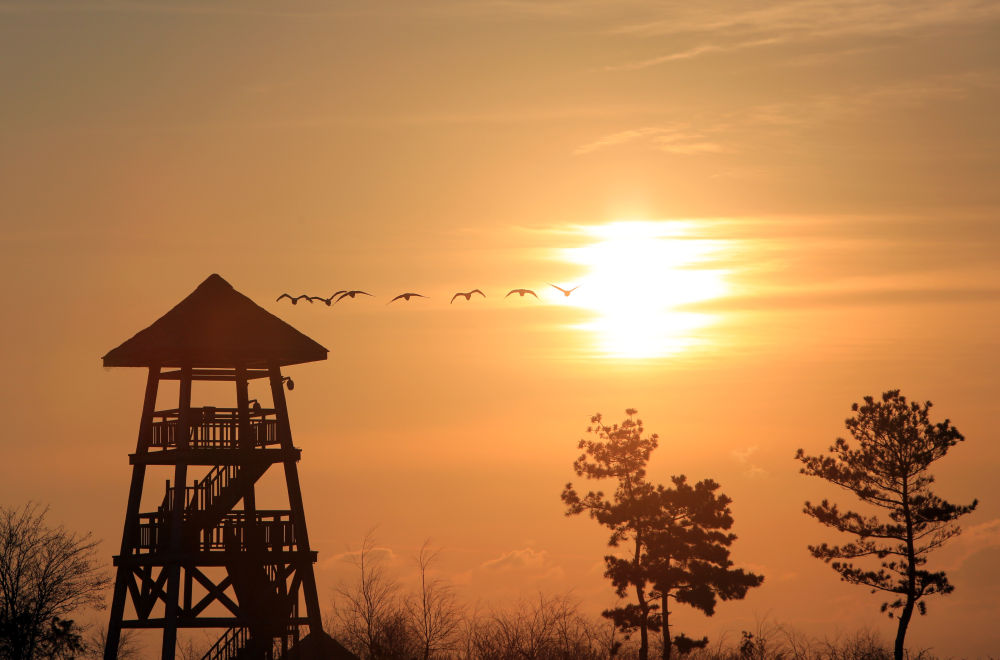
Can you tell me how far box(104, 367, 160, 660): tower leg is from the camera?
142 feet

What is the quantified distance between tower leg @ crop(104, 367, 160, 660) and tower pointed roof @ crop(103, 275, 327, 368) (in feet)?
3.45

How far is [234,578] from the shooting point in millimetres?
43250

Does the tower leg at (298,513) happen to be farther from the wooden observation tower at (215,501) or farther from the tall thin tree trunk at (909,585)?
the tall thin tree trunk at (909,585)

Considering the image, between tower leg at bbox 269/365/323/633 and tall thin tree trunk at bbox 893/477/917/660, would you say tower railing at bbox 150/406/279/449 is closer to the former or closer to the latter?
tower leg at bbox 269/365/323/633

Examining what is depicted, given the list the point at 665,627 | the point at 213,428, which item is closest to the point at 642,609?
the point at 665,627

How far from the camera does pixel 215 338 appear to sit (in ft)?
142

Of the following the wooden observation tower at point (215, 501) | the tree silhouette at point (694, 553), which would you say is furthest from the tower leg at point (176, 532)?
the tree silhouette at point (694, 553)

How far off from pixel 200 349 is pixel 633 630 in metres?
33.5

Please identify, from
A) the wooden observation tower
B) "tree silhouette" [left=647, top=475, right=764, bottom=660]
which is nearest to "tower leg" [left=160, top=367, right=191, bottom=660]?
the wooden observation tower

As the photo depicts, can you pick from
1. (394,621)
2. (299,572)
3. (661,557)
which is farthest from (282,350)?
(661,557)

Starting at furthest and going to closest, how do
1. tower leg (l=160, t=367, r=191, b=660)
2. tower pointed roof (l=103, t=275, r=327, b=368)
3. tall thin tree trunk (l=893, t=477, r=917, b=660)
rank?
tall thin tree trunk (l=893, t=477, r=917, b=660), tower pointed roof (l=103, t=275, r=327, b=368), tower leg (l=160, t=367, r=191, b=660)

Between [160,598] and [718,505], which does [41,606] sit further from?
[718,505]

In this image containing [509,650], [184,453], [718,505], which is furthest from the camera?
[718,505]

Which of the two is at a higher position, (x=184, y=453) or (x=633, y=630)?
(x=184, y=453)
